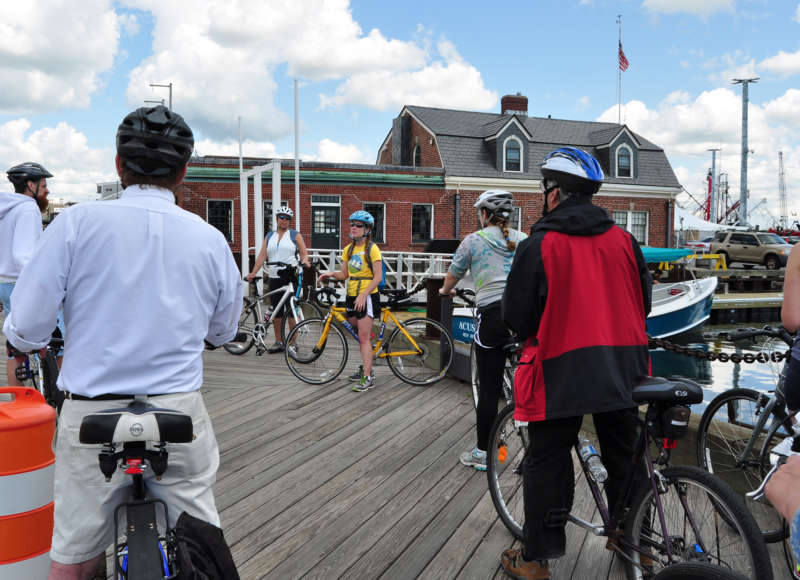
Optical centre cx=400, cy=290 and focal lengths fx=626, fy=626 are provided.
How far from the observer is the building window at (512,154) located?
30891mm

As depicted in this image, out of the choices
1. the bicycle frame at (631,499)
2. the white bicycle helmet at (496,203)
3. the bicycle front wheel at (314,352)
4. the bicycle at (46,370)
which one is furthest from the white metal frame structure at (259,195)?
the bicycle frame at (631,499)

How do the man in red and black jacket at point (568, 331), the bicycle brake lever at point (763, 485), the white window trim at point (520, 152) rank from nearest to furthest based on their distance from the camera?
the bicycle brake lever at point (763, 485) → the man in red and black jacket at point (568, 331) → the white window trim at point (520, 152)

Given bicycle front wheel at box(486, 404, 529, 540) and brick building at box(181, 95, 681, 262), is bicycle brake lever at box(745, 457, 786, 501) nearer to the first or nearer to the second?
bicycle front wheel at box(486, 404, 529, 540)

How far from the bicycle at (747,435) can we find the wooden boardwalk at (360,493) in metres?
0.46

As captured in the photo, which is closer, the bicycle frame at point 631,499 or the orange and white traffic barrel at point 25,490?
the orange and white traffic barrel at point 25,490

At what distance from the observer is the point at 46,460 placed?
227 cm

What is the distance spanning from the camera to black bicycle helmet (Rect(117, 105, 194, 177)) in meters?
1.87

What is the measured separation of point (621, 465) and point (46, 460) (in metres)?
2.31

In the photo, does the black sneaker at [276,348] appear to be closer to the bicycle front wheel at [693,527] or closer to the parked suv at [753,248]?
the bicycle front wheel at [693,527]

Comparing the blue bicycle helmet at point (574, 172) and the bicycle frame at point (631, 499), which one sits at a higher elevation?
the blue bicycle helmet at point (574, 172)

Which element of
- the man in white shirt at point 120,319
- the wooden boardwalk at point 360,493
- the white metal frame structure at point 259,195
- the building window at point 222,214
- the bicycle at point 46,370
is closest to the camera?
the man in white shirt at point 120,319

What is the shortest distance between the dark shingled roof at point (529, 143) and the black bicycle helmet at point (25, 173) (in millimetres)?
25368

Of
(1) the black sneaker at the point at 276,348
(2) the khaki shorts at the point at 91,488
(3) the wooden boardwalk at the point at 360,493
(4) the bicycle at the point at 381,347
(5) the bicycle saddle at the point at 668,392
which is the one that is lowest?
→ (3) the wooden boardwalk at the point at 360,493

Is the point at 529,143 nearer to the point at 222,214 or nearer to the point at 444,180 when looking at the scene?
the point at 444,180
